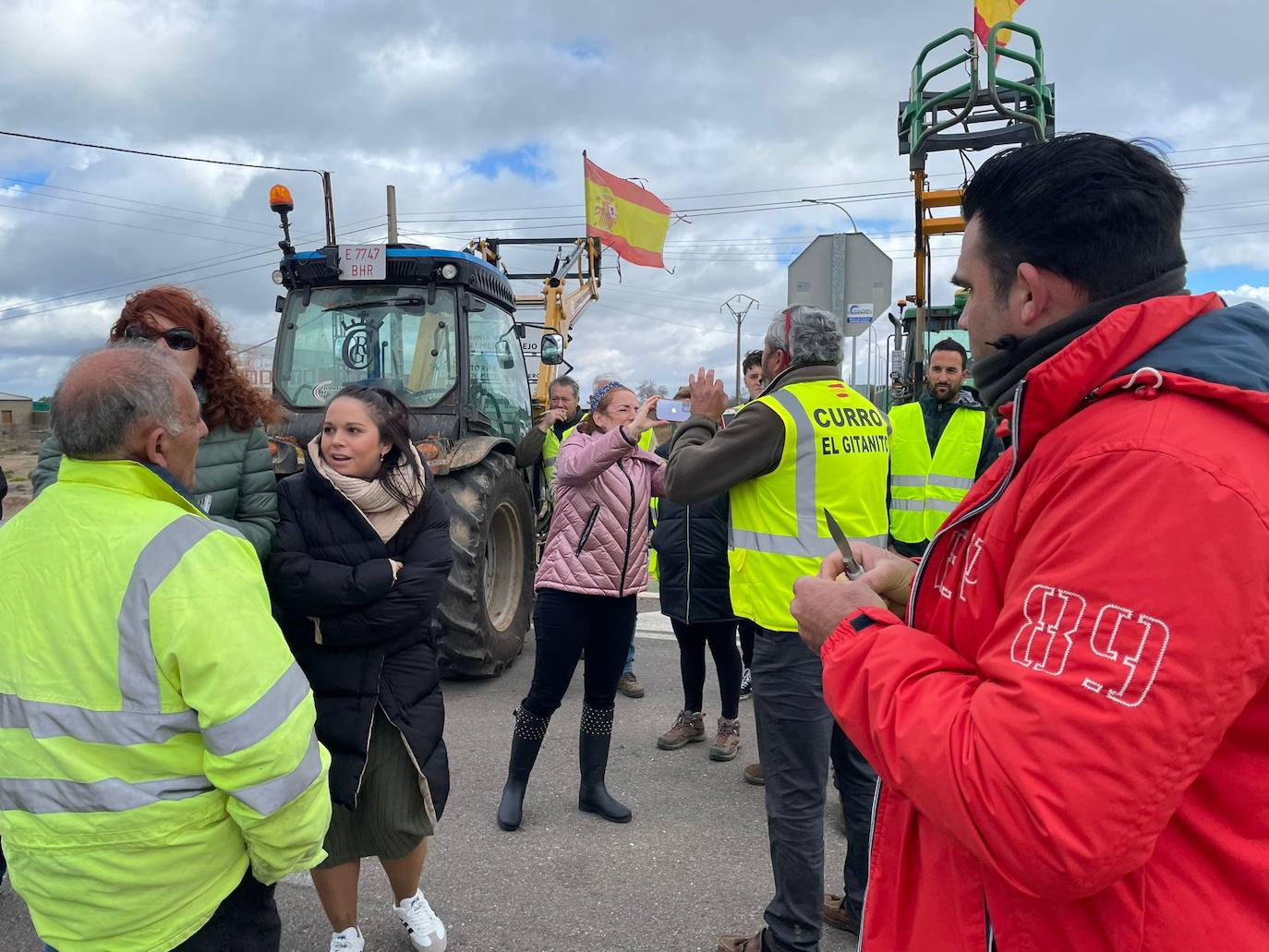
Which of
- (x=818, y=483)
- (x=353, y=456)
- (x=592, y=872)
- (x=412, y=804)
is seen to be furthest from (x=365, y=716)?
(x=818, y=483)

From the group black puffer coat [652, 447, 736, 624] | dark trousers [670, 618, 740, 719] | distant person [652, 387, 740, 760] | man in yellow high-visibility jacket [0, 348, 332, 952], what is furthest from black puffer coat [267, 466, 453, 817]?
dark trousers [670, 618, 740, 719]

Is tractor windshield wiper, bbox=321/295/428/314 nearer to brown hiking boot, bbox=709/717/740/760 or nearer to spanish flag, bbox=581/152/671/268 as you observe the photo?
brown hiking boot, bbox=709/717/740/760

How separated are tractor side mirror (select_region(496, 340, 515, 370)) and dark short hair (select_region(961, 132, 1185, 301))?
17.8 ft

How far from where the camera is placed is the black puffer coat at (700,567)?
393 centimetres

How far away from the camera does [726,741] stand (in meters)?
4.23

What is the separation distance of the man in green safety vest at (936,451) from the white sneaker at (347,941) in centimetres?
289

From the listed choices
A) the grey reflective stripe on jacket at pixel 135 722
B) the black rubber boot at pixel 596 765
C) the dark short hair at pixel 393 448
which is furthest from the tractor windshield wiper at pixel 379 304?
the grey reflective stripe on jacket at pixel 135 722

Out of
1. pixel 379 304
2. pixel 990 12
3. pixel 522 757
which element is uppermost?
pixel 990 12

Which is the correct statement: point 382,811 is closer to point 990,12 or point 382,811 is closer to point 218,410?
point 218,410

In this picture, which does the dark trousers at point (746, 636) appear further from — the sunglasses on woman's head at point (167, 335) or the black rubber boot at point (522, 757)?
the sunglasses on woman's head at point (167, 335)

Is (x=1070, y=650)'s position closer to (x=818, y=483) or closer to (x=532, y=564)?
(x=818, y=483)

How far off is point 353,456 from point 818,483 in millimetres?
1384

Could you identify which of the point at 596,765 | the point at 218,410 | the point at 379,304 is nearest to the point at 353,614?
the point at 218,410

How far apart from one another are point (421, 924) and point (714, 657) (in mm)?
1993
